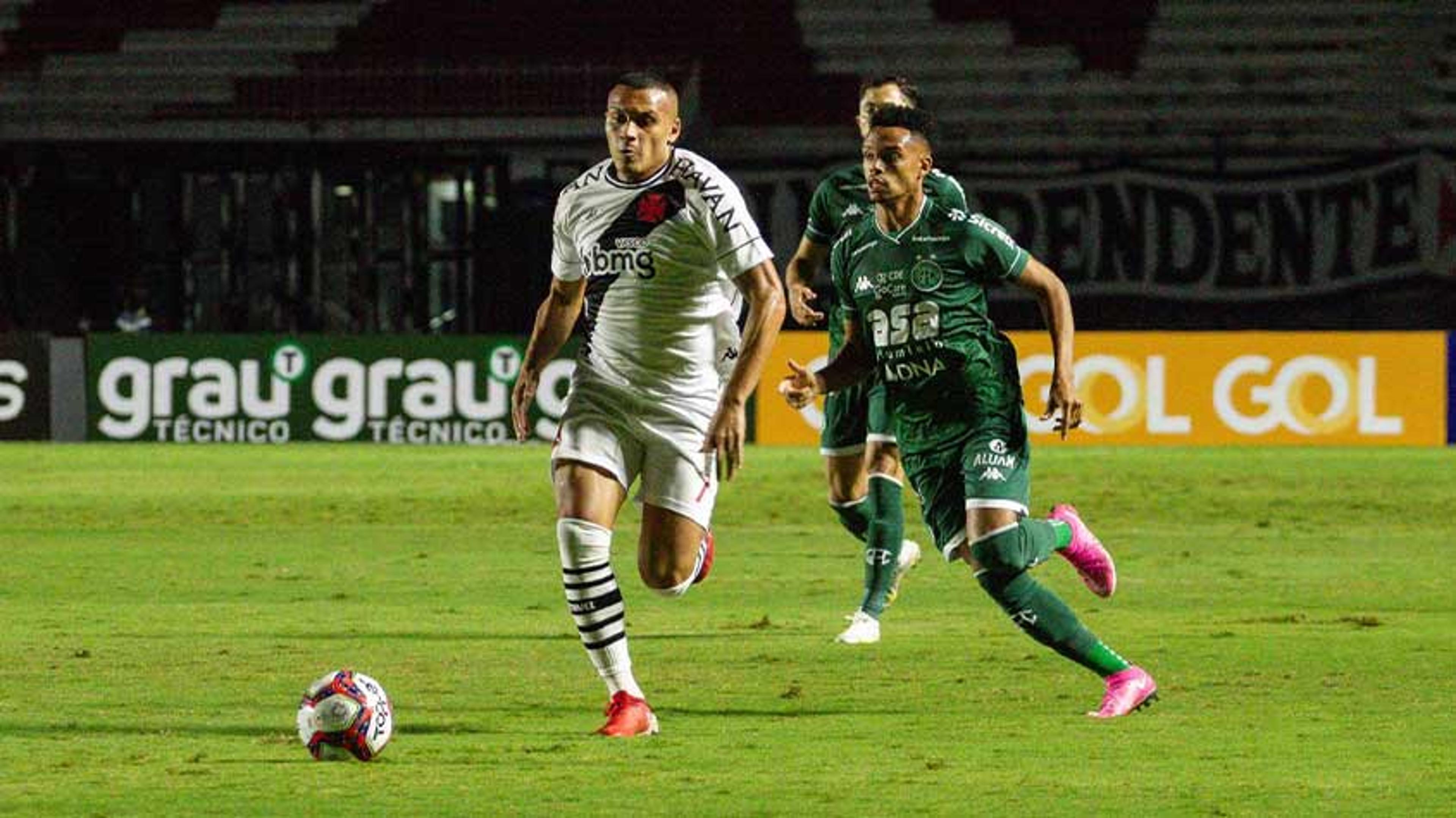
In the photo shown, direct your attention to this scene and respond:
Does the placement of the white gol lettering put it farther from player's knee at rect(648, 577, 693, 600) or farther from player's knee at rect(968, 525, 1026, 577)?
player's knee at rect(648, 577, 693, 600)

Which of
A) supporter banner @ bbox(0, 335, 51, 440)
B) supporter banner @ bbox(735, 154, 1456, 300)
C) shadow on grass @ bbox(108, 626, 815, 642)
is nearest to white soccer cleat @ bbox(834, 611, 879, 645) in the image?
shadow on grass @ bbox(108, 626, 815, 642)

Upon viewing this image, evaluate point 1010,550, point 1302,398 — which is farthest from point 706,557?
point 1302,398

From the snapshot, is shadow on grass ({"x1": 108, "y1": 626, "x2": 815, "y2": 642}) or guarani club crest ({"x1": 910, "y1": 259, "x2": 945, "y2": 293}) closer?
guarani club crest ({"x1": 910, "y1": 259, "x2": 945, "y2": 293})

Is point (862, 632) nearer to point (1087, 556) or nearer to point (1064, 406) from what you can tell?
point (1087, 556)

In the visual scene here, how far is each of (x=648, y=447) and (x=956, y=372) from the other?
1092 mm

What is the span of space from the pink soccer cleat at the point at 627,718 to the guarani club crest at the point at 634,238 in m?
A: 1.29

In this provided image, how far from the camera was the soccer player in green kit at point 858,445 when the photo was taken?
1038cm

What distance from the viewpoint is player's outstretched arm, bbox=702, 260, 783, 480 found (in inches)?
302

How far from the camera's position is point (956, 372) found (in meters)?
8.42

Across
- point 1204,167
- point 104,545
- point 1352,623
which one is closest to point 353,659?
point 1352,623

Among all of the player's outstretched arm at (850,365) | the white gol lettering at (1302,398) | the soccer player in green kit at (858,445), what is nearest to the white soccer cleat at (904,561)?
the soccer player in green kit at (858,445)

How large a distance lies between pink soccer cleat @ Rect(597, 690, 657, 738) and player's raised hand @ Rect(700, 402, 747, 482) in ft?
2.44

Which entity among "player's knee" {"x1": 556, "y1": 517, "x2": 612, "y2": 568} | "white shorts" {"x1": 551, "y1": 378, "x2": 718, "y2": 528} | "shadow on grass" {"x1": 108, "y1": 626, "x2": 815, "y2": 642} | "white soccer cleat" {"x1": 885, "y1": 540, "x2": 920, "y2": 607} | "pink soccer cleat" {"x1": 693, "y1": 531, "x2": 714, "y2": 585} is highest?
"white shorts" {"x1": 551, "y1": 378, "x2": 718, "y2": 528}

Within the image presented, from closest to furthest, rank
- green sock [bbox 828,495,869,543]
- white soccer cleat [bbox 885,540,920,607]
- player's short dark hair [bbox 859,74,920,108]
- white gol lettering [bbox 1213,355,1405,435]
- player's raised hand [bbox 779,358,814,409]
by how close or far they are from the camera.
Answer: player's raised hand [bbox 779,358,814,409], player's short dark hair [bbox 859,74,920,108], white soccer cleat [bbox 885,540,920,607], green sock [bbox 828,495,869,543], white gol lettering [bbox 1213,355,1405,435]
